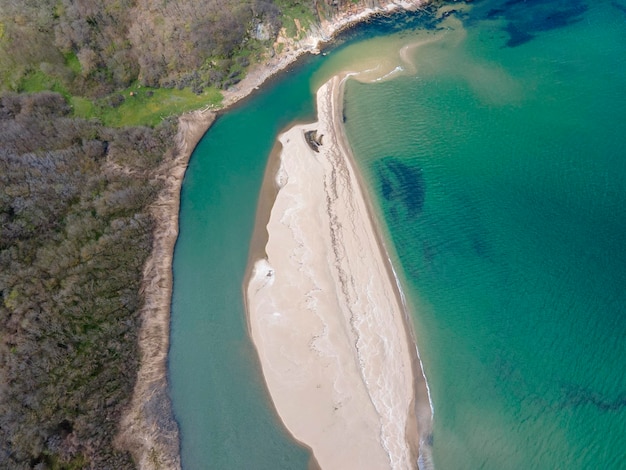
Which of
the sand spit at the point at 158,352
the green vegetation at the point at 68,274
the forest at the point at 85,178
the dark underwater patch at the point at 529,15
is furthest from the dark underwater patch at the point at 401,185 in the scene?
the dark underwater patch at the point at 529,15

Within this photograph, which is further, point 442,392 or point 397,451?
point 442,392

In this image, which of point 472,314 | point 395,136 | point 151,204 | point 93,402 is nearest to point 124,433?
point 93,402

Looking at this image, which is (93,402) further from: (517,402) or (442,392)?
(517,402)

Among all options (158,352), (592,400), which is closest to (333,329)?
(158,352)

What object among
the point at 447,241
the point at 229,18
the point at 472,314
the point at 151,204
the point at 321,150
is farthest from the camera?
the point at 229,18

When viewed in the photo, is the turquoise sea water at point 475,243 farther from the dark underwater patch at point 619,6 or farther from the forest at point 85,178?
the forest at point 85,178

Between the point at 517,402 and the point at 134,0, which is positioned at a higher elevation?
the point at 134,0

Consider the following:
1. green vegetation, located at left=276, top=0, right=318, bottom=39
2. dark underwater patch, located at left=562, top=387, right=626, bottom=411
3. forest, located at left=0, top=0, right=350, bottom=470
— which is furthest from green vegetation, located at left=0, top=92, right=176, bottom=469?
dark underwater patch, located at left=562, top=387, right=626, bottom=411

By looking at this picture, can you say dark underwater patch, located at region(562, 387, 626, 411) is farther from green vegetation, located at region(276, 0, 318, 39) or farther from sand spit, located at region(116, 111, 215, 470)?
green vegetation, located at region(276, 0, 318, 39)
